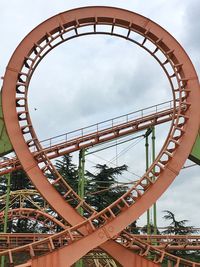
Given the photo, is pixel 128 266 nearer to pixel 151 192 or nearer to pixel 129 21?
pixel 151 192

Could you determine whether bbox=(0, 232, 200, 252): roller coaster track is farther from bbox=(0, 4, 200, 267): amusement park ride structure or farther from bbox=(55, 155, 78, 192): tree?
bbox=(55, 155, 78, 192): tree

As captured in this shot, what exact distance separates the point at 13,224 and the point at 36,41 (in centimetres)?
2413

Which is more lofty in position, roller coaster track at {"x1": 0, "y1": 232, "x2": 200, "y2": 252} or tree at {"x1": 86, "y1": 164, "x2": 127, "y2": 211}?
tree at {"x1": 86, "y1": 164, "x2": 127, "y2": 211}

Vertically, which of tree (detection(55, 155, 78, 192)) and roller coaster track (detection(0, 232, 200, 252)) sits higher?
tree (detection(55, 155, 78, 192))

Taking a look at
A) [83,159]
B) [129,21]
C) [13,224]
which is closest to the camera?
[129,21]

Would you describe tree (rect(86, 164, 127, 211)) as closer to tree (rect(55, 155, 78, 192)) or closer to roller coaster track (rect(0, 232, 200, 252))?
tree (rect(55, 155, 78, 192))

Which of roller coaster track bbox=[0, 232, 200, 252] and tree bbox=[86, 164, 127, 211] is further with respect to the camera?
tree bbox=[86, 164, 127, 211]

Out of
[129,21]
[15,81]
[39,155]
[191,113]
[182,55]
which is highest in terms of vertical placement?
[129,21]

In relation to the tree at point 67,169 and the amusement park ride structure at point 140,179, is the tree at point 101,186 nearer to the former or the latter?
the tree at point 67,169

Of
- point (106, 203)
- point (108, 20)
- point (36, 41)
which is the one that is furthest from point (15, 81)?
point (106, 203)

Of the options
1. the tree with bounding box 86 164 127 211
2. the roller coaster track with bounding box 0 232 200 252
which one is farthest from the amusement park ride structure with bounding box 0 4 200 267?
the tree with bounding box 86 164 127 211

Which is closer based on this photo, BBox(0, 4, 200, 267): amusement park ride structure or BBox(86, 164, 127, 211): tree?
BBox(0, 4, 200, 267): amusement park ride structure

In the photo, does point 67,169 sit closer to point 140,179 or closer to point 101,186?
point 101,186

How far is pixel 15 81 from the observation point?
14.8 meters
